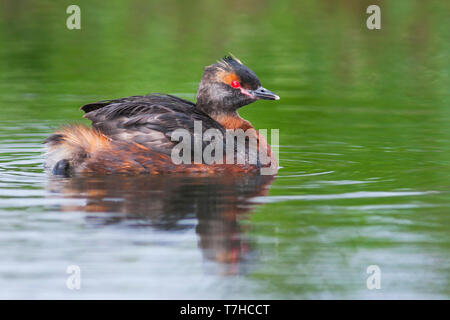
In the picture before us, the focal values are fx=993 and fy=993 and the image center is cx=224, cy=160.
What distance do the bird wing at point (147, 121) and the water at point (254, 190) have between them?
1.46 feet

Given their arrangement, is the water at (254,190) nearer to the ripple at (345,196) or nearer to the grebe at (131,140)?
the ripple at (345,196)

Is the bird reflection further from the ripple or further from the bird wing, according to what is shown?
the bird wing

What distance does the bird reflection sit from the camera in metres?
7.51

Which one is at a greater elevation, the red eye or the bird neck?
the red eye

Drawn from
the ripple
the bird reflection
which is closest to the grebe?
the bird reflection

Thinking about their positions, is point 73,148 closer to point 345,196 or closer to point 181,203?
point 181,203

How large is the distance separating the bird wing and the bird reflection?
412mm

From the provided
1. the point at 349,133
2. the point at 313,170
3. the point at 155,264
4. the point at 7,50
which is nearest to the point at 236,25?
the point at 7,50

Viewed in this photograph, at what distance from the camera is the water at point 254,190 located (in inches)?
263

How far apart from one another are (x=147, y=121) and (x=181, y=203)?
162 cm

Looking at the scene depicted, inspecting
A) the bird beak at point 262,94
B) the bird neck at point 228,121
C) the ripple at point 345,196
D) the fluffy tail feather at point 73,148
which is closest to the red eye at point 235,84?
the bird beak at point 262,94

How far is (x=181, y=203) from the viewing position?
8.66 metres

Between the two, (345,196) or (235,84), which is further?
(235,84)

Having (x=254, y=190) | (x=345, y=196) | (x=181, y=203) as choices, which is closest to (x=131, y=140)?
(x=254, y=190)
